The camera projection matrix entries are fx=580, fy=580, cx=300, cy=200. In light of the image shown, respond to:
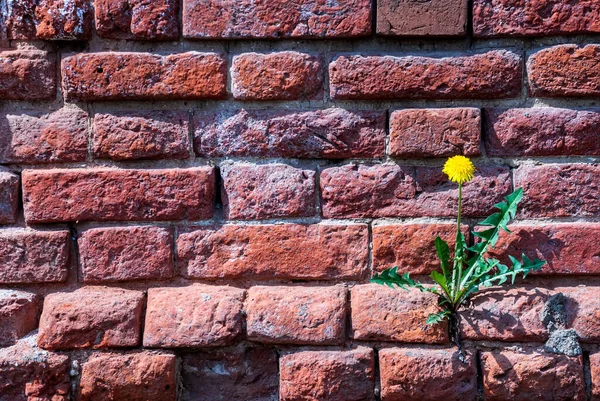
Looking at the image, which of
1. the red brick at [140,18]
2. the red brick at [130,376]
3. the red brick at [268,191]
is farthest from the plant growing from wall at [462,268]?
the red brick at [140,18]

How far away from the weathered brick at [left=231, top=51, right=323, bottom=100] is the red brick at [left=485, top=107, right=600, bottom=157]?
13.9 inches

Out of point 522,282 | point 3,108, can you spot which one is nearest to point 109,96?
point 3,108

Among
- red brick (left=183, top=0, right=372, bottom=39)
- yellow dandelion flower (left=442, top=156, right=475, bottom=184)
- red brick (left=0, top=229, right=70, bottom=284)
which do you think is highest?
red brick (left=183, top=0, right=372, bottom=39)

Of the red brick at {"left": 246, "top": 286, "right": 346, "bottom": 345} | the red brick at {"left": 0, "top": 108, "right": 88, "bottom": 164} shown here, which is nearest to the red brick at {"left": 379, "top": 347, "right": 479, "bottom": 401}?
the red brick at {"left": 246, "top": 286, "right": 346, "bottom": 345}

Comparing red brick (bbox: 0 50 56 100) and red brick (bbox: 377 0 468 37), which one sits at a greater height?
red brick (bbox: 377 0 468 37)

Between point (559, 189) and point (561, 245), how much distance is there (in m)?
0.10

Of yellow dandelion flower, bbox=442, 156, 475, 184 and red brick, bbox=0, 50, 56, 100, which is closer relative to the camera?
yellow dandelion flower, bbox=442, 156, 475, 184

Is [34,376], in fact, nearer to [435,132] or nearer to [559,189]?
[435,132]

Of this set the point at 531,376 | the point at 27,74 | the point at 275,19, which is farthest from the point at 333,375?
the point at 27,74

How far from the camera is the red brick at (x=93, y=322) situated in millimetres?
1092

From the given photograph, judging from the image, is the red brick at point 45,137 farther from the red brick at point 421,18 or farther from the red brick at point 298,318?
the red brick at point 421,18

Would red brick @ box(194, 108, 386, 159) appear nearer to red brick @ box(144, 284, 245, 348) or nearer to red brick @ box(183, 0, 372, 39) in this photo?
red brick @ box(183, 0, 372, 39)

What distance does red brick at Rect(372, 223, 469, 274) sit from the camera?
109 cm

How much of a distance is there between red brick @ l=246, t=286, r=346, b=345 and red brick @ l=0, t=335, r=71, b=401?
0.37 metres
